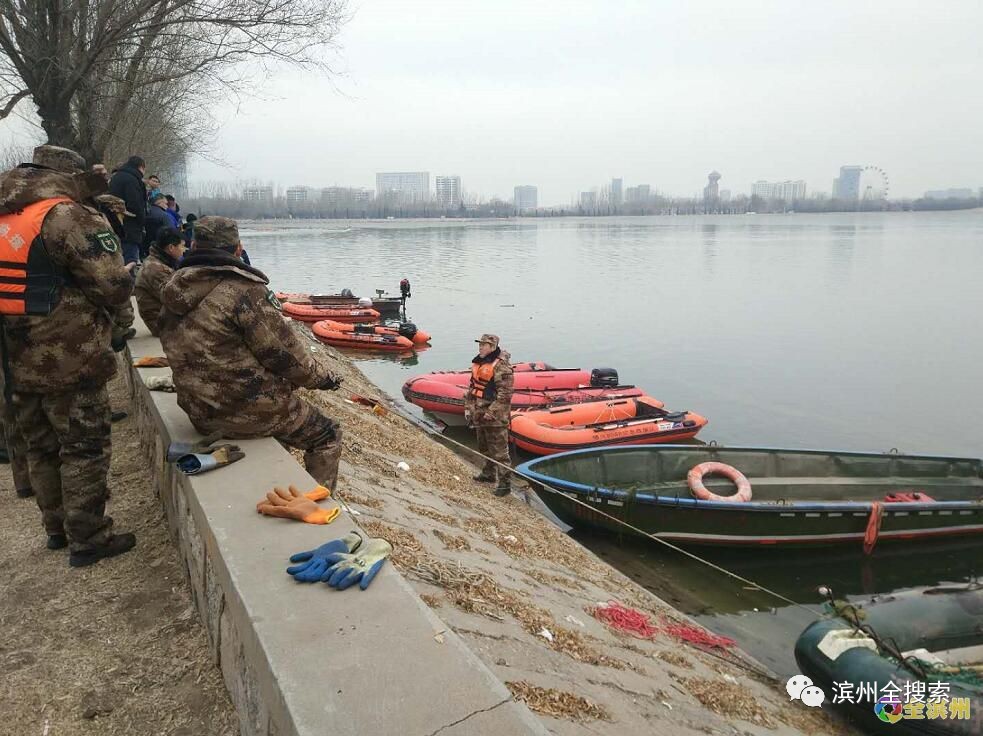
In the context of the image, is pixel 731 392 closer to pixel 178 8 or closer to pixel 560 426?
pixel 560 426

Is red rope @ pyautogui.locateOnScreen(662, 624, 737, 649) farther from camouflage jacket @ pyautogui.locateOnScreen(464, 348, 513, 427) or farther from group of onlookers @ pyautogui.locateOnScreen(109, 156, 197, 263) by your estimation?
group of onlookers @ pyautogui.locateOnScreen(109, 156, 197, 263)

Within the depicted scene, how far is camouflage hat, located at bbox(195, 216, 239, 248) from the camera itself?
12.5 feet

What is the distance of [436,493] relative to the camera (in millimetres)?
7836

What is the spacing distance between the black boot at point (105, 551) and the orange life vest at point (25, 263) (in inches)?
53.5

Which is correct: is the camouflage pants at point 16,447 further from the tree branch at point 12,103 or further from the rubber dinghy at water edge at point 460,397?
the rubber dinghy at water edge at point 460,397

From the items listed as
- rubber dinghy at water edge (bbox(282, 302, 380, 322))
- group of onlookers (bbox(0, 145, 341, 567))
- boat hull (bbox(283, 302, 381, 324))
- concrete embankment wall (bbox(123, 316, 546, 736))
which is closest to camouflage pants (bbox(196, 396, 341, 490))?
group of onlookers (bbox(0, 145, 341, 567))

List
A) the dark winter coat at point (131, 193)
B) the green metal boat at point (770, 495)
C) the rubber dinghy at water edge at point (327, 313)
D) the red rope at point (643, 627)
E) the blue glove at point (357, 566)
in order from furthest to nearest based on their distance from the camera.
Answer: the rubber dinghy at water edge at point (327, 313), the green metal boat at point (770, 495), the dark winter coat at point (131, 193), the red rope at point (643, 627), the blue glove at point (357, 566)

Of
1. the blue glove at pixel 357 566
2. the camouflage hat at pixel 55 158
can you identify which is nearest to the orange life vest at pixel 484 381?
the camouflage hat at pixel 55 158

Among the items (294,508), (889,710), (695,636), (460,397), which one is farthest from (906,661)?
(460,397)

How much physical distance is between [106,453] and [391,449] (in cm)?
531

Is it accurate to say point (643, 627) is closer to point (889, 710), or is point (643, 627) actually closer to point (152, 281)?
point (889, 710)

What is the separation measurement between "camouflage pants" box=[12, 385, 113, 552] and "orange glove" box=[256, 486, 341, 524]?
119cm

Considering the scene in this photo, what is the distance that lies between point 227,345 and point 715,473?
8.89 metres

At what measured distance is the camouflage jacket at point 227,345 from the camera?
3711mm
